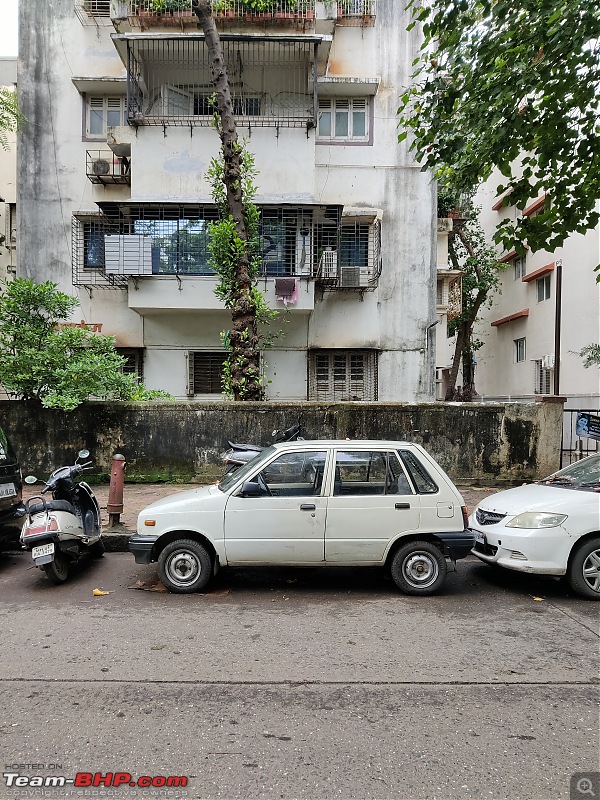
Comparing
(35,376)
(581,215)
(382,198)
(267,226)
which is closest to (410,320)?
(382,198)

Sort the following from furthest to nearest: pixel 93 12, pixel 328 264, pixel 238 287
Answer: pixel 93 12
pixel 328 264
pixel 238 287

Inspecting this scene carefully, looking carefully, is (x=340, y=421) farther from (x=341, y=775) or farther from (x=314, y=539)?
(x=341, y=775)

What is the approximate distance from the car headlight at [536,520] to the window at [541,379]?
1904cm

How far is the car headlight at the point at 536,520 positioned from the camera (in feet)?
18.1

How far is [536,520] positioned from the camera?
18.3 feet

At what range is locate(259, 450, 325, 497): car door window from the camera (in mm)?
5656

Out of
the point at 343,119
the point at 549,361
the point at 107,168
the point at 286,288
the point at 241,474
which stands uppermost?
the point at 343,119

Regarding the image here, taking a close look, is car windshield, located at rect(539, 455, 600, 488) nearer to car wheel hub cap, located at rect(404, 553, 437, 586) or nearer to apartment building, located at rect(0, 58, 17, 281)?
car wheel hub cap, located at rect(404, 553, 437, 586)

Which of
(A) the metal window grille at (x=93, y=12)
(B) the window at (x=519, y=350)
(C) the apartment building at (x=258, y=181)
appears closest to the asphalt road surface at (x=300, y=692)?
(C) the apartment building at (x=258, y=181)

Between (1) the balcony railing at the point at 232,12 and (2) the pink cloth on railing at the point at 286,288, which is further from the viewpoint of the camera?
(1) the balcony railing at the point at 232,12

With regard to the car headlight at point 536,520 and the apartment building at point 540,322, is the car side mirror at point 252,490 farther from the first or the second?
the apartment building at point 540,322

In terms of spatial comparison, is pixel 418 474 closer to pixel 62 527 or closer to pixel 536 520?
pixel 536 520

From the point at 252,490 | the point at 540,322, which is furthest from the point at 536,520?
the point at 540,322

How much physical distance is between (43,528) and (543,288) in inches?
887
